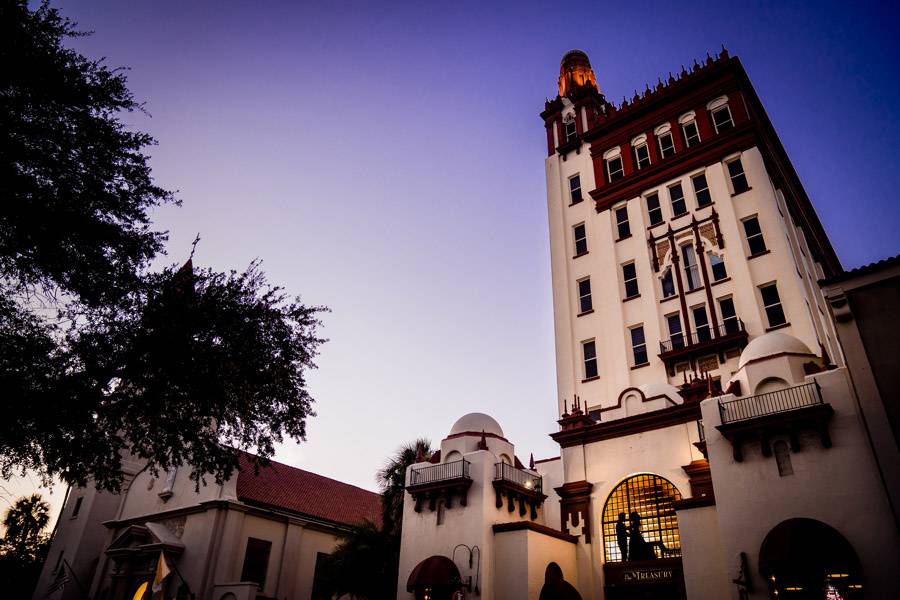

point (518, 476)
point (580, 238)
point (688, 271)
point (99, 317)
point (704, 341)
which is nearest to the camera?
point (99, 317)

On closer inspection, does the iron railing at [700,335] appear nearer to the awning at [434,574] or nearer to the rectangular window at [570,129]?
the awning at [434,574]

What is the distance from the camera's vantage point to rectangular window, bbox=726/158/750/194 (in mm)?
31188

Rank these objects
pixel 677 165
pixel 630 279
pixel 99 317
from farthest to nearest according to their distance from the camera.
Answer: pixel 677 165 < pixel 630 279 < pixel 99 317

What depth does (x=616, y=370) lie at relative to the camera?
29.9 m

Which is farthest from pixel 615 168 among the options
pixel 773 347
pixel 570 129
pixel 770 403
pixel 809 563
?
pixel 809 563

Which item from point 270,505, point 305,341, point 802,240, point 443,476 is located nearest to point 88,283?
point 305,341

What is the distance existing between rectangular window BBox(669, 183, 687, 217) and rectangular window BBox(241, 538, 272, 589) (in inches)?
1178

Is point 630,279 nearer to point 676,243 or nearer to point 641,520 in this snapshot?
point 676,243

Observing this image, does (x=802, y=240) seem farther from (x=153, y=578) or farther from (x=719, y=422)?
(x=153, y=578)

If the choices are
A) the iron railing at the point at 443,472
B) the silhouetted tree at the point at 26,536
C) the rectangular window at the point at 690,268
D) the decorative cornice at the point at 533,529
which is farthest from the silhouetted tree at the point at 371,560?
the silhouetted tree at the point at 26,536

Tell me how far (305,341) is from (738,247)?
74.3ft

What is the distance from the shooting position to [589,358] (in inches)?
1245

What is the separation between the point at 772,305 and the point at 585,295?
9.91 metres

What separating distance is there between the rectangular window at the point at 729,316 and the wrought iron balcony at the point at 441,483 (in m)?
14.2
